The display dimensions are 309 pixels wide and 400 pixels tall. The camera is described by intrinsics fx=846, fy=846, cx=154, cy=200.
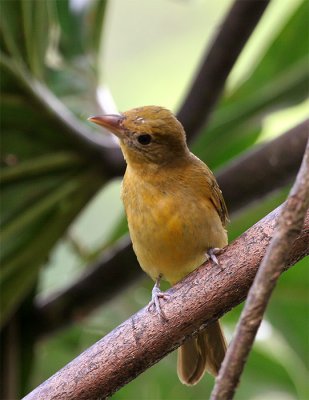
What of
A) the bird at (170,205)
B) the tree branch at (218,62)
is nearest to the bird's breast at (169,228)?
the bird at (170,205)

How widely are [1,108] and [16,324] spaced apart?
0.81m

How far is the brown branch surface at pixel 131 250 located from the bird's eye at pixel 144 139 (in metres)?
0.42

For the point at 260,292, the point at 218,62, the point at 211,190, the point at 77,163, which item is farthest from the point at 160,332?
the point at 77,163

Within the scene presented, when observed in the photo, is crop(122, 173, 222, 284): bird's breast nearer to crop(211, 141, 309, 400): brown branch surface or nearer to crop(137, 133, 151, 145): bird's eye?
crop(137, 133, 151, 145): bird's eye

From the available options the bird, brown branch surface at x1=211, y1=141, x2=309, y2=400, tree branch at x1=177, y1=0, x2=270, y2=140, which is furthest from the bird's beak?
brown branch surface at x1=211, y1=141, x2=309, y2=400

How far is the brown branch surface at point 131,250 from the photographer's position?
2.44 metres

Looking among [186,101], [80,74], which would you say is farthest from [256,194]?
[80,74]

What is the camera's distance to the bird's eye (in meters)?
2.23

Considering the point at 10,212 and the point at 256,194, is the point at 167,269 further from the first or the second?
the point at 10,212

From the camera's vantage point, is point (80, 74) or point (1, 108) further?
point (80, 74)

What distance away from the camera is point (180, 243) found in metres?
2.12

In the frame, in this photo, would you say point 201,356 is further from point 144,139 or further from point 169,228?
point 144,139

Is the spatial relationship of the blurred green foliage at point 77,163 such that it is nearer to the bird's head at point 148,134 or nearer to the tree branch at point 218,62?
the tree branch at point 218,62

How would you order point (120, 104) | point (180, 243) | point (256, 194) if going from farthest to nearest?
point (120, 104) → point (256, 194) → point (180, 243)
